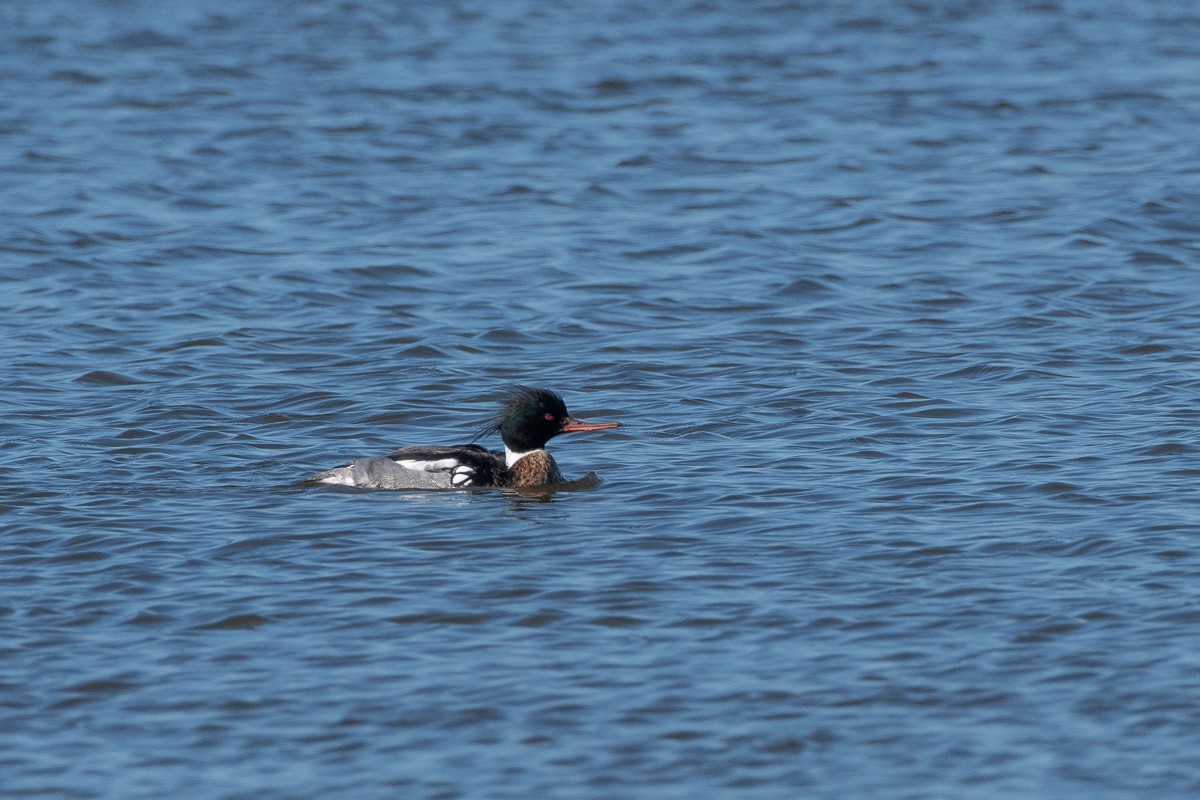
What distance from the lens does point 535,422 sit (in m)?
11.8

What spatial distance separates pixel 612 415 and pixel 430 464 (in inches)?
86.5

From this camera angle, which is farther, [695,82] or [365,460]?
[695,82]

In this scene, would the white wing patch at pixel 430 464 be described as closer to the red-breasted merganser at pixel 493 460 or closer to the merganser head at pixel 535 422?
the red-breasted merganser at pixel 493 460

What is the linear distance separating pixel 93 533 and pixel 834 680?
439 centimetres

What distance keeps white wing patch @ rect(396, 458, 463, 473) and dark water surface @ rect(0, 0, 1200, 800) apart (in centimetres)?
18

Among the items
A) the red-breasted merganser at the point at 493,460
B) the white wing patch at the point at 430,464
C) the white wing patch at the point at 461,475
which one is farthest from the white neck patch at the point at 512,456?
the white wing patch at the point at 430,464

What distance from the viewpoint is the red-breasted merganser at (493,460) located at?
10.9 metres

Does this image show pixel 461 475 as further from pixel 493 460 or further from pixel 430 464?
pixel 493 460

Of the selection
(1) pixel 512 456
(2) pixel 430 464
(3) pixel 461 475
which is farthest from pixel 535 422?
(2) pixel 430 464

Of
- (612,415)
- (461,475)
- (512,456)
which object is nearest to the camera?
(461,475)

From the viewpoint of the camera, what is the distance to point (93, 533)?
9.90m

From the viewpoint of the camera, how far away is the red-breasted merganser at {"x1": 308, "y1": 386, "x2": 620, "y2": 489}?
10945 millimetres

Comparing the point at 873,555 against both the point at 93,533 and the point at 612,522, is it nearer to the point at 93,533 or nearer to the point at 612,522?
the point at 612,522

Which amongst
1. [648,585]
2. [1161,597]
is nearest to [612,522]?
[648,585]
